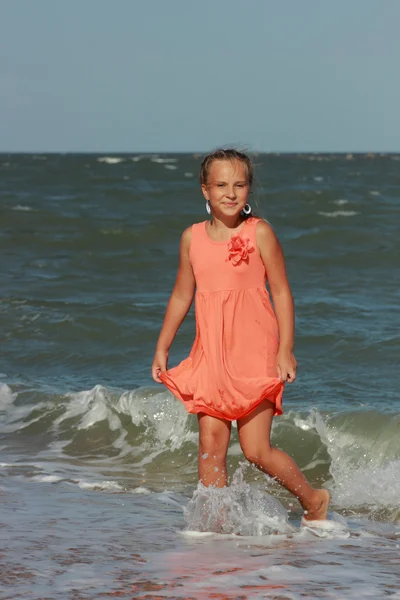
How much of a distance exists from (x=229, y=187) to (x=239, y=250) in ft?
0.82

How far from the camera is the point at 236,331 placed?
13.6ft

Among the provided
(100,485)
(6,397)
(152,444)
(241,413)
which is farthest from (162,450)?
(241,413)

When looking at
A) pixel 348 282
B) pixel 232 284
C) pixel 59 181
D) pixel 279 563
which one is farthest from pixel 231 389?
pixel 59 181

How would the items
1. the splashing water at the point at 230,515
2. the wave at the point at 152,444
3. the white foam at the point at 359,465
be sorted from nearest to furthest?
1. the splashing water at the point at 230,515
2. the white foam at the point at 359,465
3. the wave at the point at 152,444

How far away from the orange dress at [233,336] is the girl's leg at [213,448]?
6 cm

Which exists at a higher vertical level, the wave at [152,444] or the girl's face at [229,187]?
the girl's face at [229,187]

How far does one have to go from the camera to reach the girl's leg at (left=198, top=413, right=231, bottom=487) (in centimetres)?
420

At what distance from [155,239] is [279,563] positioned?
48.3 feet

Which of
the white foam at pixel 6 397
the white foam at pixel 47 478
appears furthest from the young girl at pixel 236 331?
the white foam at pixel 6 397

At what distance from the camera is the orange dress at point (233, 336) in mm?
4117

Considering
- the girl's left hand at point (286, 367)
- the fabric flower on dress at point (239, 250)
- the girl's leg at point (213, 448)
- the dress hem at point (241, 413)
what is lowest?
the girl's leg at point (213, 448)

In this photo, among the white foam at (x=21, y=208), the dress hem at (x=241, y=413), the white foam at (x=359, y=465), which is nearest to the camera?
the dress hem at (x=241, y=413)

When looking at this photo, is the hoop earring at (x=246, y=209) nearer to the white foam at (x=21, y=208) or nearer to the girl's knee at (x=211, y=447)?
the girl's knee at (x=211, y=447)

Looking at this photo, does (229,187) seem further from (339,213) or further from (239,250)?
Answer: (339,213)
